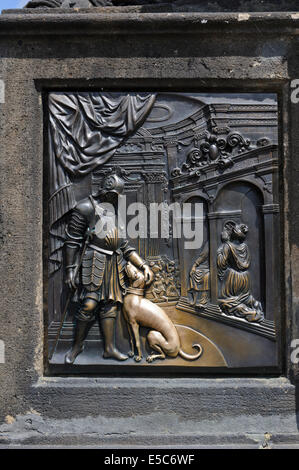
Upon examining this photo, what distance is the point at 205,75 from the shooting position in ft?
12.0

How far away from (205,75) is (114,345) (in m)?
2.66

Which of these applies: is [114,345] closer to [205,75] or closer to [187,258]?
[187,258]

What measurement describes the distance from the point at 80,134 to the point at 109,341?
6.43 ft

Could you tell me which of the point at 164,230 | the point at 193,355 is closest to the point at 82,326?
the point at 193,355

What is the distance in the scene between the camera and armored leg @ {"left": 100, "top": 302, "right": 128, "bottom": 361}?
364 centimetres

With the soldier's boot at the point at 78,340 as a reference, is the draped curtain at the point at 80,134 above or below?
above

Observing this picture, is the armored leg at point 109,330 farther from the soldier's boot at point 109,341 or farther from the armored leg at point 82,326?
the armored leg at point 82,326

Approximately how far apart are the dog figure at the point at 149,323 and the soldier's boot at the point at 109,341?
0.40 feet

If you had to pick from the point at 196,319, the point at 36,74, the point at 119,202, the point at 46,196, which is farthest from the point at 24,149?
the point at 196,319

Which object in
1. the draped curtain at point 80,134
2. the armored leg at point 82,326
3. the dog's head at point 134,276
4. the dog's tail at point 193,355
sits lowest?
the dog's tail at point 193,355

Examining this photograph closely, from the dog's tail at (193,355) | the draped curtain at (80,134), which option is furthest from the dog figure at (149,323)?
the draped curtain at (80,134)

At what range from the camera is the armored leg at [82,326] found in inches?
142

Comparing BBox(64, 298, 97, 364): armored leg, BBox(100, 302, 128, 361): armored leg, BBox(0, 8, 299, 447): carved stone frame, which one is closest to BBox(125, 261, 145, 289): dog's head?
BBox(100, 302, 128, 361): armored leg

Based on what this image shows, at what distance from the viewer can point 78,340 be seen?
364 cm
